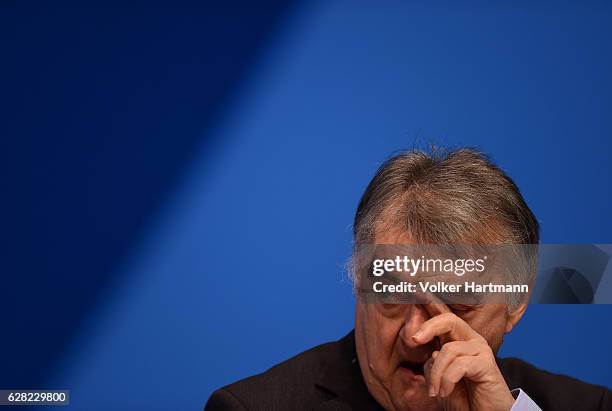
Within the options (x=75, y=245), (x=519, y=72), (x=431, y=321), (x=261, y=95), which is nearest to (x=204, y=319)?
(x=75, y=245)

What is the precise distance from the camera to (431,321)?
1352mm

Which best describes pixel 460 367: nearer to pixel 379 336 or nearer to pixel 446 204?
pixel 379 336

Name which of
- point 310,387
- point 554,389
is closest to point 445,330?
point 310,387

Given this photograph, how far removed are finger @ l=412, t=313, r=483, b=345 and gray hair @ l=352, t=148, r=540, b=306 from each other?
0.47 feet

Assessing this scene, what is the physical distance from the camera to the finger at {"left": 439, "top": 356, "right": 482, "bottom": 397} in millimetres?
1329

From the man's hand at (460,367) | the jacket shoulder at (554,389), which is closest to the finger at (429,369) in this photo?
the man's hand at (460,367)

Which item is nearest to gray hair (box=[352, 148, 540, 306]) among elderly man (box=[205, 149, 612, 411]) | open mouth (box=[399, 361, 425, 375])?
elderly man (box=[205, 149, 612, 411])

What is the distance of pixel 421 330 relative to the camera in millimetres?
1344

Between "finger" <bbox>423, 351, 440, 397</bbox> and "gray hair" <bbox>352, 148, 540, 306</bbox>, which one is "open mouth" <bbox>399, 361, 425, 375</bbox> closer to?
"finger" <bbox>423, 351, 440, 397</bbox>

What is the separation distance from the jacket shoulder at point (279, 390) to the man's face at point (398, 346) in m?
0.11

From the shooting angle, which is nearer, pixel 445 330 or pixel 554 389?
pixel 445 330

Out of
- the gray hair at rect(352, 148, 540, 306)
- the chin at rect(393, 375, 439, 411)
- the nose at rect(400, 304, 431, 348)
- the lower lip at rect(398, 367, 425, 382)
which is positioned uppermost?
the gray hair at rect(352, 148, 540, 306)

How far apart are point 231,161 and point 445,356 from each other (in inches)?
29.4

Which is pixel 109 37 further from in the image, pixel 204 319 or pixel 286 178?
pixel 204 319
